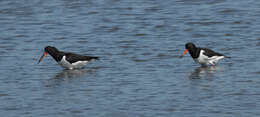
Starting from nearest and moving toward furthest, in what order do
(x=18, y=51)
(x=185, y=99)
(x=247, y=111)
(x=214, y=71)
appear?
1. (x=247, y=111)
2. (x=185, y=99)
3. (x=214, y=71)
4. (x=18, y=51)

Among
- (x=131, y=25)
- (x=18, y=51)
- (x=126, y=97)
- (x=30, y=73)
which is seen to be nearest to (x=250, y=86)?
(x=126, y=97)

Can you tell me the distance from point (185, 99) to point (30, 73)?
20.2 feet

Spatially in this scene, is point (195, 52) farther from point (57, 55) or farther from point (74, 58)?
point (57, 55)

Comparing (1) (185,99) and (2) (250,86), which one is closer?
(1) (185,99)

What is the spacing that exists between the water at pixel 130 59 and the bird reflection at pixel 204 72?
0.03 m

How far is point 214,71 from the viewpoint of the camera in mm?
19000

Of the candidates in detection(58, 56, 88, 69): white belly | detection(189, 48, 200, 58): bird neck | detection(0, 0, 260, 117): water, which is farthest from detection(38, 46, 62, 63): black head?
detection(189, 48, 200, 58): bird neck

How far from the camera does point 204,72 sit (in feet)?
62.5

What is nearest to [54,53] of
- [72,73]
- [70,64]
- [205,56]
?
[70,64]

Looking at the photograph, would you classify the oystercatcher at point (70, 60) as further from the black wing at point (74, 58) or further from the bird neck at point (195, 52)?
the bird neck at point (195, 52)

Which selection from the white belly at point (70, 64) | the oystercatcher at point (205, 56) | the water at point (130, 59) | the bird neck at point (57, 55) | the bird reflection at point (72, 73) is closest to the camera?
the water at point (130, 59)

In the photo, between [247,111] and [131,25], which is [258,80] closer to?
[247,111]

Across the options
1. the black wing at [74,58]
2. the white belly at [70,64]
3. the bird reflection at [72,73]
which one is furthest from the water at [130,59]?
the black wing at [74,58]

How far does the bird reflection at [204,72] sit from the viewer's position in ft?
60.1
